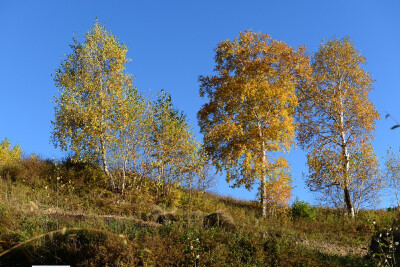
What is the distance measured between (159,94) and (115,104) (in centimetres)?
234

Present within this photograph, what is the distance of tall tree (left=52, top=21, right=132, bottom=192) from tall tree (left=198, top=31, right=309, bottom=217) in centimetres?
478

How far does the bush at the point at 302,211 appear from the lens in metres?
19.1

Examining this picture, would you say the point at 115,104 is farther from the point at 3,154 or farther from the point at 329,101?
the point at 3,154

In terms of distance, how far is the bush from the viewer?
19125 mm

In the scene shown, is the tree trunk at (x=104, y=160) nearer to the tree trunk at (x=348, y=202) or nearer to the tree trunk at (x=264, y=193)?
the tree trunk at (x=264, y=193)

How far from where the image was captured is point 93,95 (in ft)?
65.0

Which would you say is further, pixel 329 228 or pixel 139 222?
pixel 329 228

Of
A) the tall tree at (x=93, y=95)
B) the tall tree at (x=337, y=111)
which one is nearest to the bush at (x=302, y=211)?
the tall tree at (x=337, y=111)

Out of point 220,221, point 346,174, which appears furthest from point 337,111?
point 220,221

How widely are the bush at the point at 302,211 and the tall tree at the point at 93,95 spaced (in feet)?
30.9

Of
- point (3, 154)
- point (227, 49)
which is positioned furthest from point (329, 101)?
point (3, 154)

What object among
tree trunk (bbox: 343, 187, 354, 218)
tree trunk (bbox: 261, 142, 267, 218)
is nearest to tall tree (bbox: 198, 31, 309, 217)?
tree trunk (bbox: 261, 142, 267, 218)

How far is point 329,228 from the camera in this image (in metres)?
17.0

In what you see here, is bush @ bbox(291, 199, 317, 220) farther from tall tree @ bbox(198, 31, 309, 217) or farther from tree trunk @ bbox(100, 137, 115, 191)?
tree trunk @ bbox(100, 137, 115, 191)
